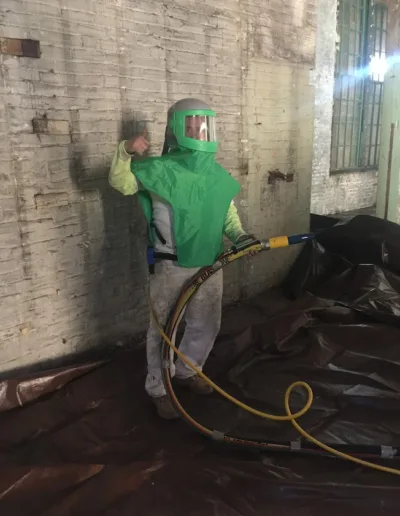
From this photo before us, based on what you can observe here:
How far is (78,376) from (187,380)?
563 mm

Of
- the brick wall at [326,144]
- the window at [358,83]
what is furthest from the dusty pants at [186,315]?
the window at [358,83]

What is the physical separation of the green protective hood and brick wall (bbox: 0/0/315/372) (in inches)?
20.9

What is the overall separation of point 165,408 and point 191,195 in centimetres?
97

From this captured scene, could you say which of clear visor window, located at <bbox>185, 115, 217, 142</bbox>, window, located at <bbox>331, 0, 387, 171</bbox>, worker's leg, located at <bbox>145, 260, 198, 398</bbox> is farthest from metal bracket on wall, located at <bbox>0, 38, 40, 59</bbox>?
window, located at <bbox>331, 0, 387, 171</bbox>

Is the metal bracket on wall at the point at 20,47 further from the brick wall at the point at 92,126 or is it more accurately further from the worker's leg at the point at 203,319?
the worker's leg at the point at 203,319

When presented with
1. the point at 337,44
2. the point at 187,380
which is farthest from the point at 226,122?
the point at 337,44

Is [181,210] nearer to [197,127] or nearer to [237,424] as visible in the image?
[197,127]

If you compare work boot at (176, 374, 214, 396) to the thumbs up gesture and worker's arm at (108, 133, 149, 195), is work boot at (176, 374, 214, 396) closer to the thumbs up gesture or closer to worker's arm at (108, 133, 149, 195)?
worker's arm at (108, 133, 149, 195)

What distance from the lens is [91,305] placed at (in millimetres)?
2547

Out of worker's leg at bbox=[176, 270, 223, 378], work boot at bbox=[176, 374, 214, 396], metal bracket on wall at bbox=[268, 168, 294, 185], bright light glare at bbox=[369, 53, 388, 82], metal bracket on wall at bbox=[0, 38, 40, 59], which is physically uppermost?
bright light glare at bbox=[369, 53, 388, 82]

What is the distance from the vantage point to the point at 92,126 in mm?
2371

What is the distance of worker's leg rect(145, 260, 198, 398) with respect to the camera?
2.10 m

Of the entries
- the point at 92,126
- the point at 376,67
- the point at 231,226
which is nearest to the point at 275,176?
the point at 231,226

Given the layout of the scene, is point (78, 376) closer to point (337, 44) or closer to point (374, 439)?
point (374, 439)
